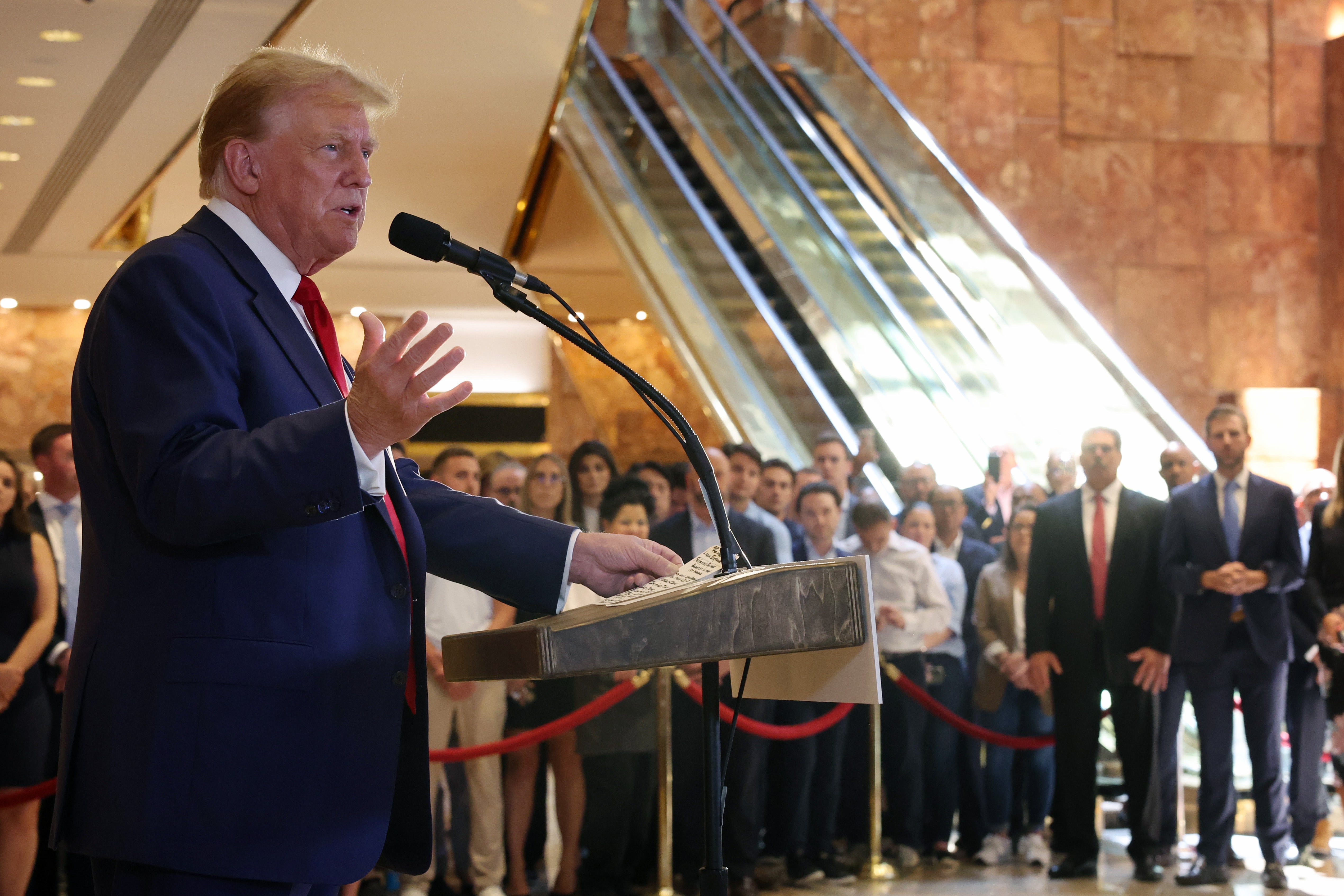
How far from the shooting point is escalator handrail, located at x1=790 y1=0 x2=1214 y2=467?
8883 millimetres

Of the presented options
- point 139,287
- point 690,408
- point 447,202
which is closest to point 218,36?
point 447,202

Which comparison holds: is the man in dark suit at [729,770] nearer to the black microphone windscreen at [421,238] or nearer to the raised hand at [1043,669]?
the raised hand at [1043,669]

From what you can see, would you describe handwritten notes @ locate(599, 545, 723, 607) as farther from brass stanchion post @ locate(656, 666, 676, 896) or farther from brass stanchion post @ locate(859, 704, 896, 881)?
brass stanchion post @ locate(859, 704, 896, 881)

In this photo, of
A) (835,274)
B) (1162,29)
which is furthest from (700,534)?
(1162,29)

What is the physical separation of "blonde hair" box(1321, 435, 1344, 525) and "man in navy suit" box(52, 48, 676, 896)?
4945 mm

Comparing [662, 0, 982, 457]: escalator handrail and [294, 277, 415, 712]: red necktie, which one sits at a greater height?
[662, 0, 982, 457]: escalator handrail

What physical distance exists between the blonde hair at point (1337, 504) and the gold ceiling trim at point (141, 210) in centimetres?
647

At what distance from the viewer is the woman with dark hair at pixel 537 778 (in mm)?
5098

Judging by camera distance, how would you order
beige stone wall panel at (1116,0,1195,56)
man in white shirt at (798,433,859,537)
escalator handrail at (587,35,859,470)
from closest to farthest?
man in white shirt at (798,433,859,537) < escalator handrail at (587,35,859,470) < beige stone wall panel at (1116,0,1195,56)

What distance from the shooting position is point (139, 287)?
1560mm

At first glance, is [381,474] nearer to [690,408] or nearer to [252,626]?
[252,626]

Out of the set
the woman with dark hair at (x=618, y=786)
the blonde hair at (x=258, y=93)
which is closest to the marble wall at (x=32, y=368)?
the woman with dark hair at (x=618, y=786)

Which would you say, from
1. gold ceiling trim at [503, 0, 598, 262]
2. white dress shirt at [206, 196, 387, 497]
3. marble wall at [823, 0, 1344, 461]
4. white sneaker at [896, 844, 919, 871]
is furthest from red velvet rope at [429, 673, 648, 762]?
marble wall at [823, 0, 1344, 461]

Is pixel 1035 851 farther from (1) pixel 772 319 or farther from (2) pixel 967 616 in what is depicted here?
(1) pixel 772 319
